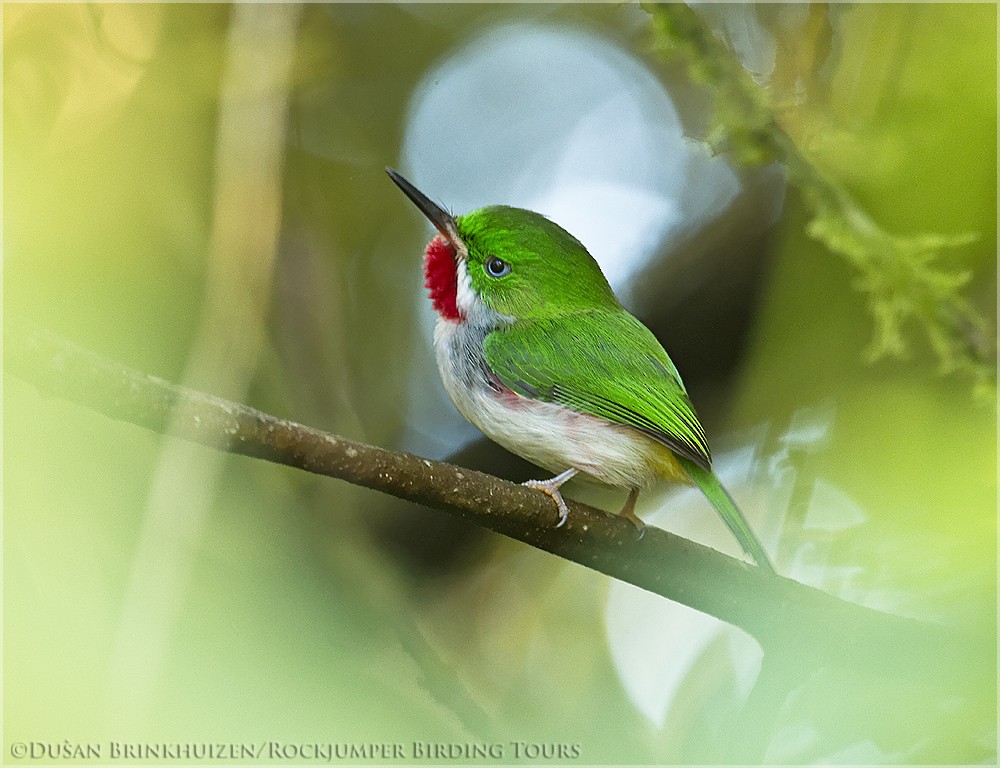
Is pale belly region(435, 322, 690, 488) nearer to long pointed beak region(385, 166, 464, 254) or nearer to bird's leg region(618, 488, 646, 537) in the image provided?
bird's leg region(618, 488, 646, 537)

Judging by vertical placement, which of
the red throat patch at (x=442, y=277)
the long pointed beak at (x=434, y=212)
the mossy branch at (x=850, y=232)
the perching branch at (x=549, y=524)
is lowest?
the perching branch at (x=549, y=524)

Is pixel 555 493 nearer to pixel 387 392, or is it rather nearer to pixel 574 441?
pixel 574 441

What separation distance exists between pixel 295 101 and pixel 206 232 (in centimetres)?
66

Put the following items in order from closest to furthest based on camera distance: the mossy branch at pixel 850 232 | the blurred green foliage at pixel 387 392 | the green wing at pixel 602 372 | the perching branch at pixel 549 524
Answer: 1. the perching branch at pixel 549 524
2. the blurred green foliage at pixel 387 392
3. the green wing at pixel 602 372
4. the mossy branch at pixel 850 232

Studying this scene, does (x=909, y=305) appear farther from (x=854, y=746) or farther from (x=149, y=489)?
(x=149, y=489)

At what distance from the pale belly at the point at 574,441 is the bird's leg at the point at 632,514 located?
0.03 m

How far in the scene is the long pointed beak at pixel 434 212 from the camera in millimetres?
2320

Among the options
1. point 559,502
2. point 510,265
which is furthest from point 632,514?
point 510,265

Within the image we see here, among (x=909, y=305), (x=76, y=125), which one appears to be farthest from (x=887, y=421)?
(x=76, y=125)

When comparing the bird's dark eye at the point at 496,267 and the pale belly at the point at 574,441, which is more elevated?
the bird's dark eye at the point at 496,267

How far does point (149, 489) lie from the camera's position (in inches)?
104

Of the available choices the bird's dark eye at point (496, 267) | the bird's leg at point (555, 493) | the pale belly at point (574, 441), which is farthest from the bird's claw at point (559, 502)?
the bird's dark eye at point (496, 267)

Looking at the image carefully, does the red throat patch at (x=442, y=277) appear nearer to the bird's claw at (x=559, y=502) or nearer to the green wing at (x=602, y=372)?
the green wing at (x=602, y=372)

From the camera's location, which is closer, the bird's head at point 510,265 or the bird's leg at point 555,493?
the bird's leg at point 555,493
